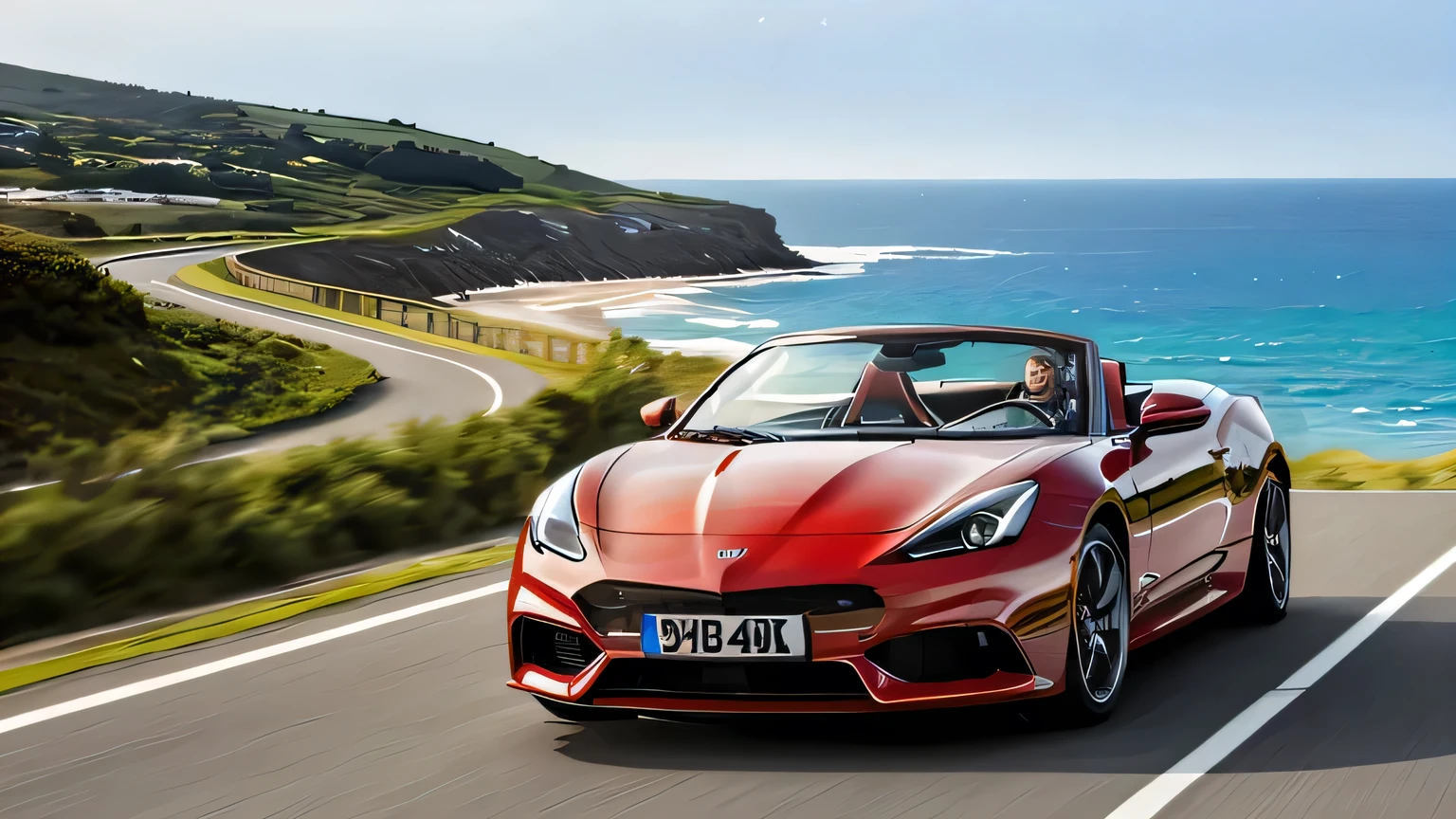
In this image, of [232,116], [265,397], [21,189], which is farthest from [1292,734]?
[232,116]

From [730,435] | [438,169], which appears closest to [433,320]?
[730,435]

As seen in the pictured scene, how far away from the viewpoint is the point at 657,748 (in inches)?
203

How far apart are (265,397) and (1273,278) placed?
120 meters

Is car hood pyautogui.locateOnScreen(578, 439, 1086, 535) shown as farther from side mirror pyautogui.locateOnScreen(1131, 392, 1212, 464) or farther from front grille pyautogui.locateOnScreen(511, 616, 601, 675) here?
side mirror pyautogui.locateOnScreen(1131, 392, 1212, 464)

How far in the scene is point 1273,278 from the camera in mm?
141750

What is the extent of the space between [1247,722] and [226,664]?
3.95m

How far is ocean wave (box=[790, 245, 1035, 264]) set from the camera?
15925cm

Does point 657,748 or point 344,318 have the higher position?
point 657,748

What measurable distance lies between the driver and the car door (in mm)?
344

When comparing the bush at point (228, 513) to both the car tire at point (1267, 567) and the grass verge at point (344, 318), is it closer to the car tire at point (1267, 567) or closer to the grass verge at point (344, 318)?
the car tire at point (1267, 567)

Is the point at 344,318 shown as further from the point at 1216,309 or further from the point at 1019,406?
the point at 1216,309

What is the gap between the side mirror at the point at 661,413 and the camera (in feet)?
21.4

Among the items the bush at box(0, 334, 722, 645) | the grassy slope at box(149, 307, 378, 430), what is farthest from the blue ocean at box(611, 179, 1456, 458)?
the bush at box(0, 334, 722, 645)

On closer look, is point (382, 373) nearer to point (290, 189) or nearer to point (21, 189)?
point (21, 189)
